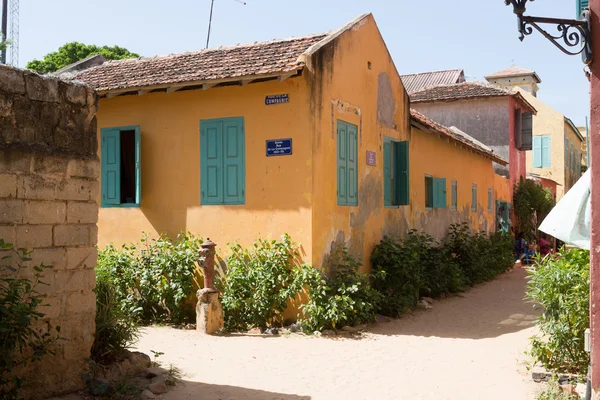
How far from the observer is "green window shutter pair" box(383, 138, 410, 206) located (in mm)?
12219

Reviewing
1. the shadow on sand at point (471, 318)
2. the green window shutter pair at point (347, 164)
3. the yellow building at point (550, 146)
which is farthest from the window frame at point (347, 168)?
the yellow building at point (550, 146)

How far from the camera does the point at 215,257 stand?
10.1 meters

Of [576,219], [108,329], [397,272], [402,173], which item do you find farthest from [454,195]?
[108,329]

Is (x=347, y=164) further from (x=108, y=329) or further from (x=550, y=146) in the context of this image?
(x=550, y=146)

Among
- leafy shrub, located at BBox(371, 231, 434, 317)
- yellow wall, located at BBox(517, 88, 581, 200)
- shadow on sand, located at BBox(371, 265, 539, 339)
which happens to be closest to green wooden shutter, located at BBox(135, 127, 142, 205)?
leafy shrub, located at BBox(371, 231, 434, 317)

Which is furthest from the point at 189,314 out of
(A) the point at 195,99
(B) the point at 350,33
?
(B) the point at 350,33

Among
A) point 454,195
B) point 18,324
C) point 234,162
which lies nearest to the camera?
point 18,324

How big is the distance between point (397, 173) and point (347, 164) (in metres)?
2.16

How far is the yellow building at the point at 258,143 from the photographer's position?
376 inches

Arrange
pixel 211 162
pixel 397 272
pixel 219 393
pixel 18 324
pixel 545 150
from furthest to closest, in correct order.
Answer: pixel 545 150 → pixel 397 272 → pixel 211 162 → pixel 219 393 → pixel 18 324

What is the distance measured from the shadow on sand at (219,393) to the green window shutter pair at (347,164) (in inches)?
174

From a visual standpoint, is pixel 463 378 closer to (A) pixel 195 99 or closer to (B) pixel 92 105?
(B) pixel 92 105

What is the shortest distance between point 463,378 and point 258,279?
352cm

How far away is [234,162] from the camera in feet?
32.8
